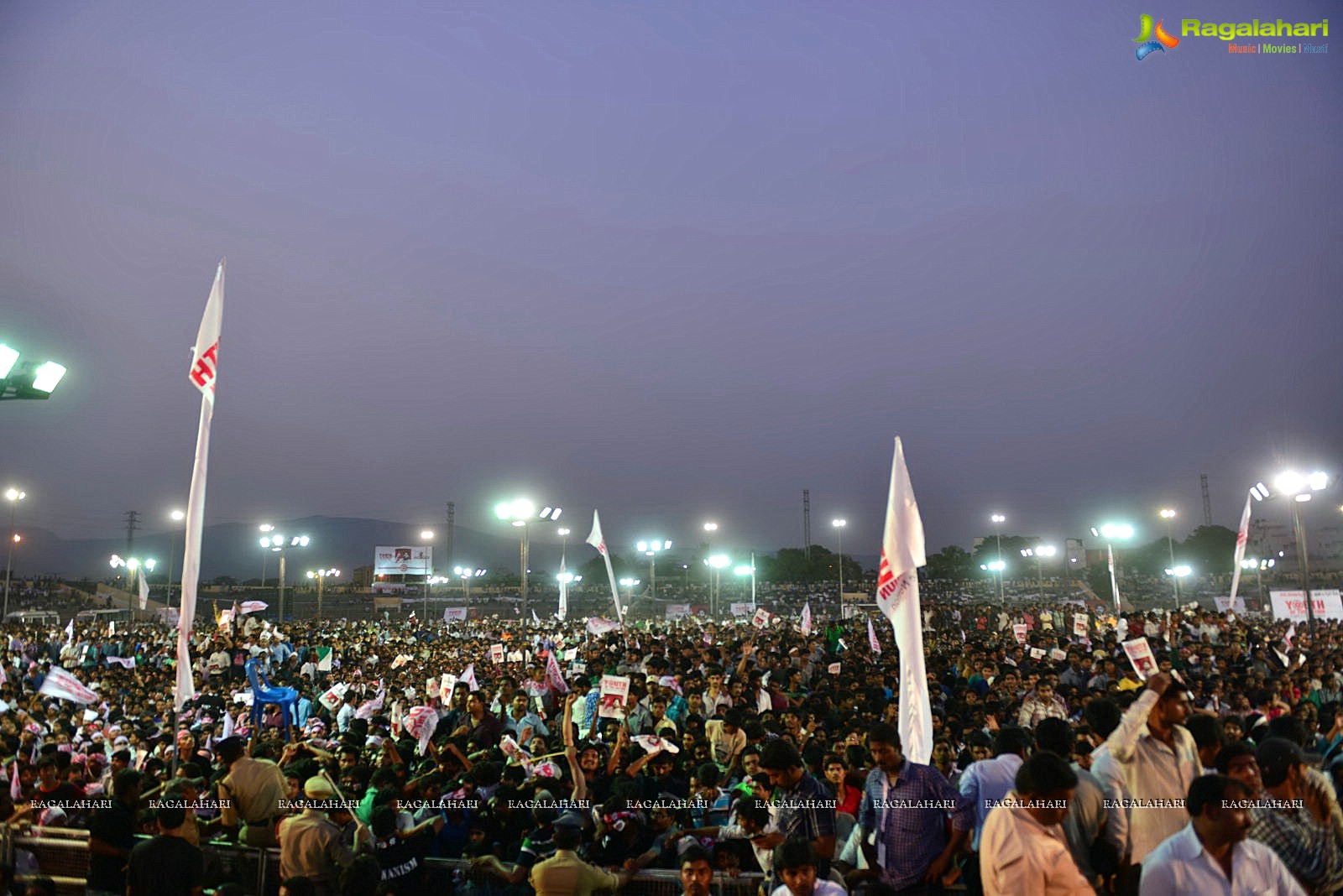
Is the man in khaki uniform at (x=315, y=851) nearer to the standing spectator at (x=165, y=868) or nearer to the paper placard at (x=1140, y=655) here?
the standing spectator at (x=165, y=868)

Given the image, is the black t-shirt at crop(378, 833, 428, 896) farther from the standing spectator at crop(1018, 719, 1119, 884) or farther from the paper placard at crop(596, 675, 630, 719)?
the standing spectator at crop(1018, 719, 1119, 884)

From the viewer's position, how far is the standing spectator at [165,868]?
5605 millimetres

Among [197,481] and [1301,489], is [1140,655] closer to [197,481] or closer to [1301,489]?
[197,481]

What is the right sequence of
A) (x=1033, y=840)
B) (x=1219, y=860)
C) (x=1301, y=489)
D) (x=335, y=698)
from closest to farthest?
(x=1219, y=860), (x=1033, y=840), (x=335, y=698), (x=1301, y=489)

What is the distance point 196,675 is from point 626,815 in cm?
2048

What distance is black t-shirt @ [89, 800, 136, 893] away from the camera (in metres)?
6.54

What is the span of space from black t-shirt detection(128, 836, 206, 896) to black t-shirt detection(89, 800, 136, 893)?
113cm

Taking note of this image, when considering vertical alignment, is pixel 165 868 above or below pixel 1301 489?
below

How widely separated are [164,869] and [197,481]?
4.38 m

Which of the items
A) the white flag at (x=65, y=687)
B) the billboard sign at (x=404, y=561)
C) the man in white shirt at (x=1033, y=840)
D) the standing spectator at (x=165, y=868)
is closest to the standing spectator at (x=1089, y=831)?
the man in white shirt at (x=1033, y=840)

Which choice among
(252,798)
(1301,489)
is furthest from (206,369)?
(1301,489)

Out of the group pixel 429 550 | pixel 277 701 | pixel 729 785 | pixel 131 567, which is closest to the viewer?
pixel 729 785

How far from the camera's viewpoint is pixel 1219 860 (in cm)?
385

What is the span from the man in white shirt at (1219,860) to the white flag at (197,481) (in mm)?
7585
